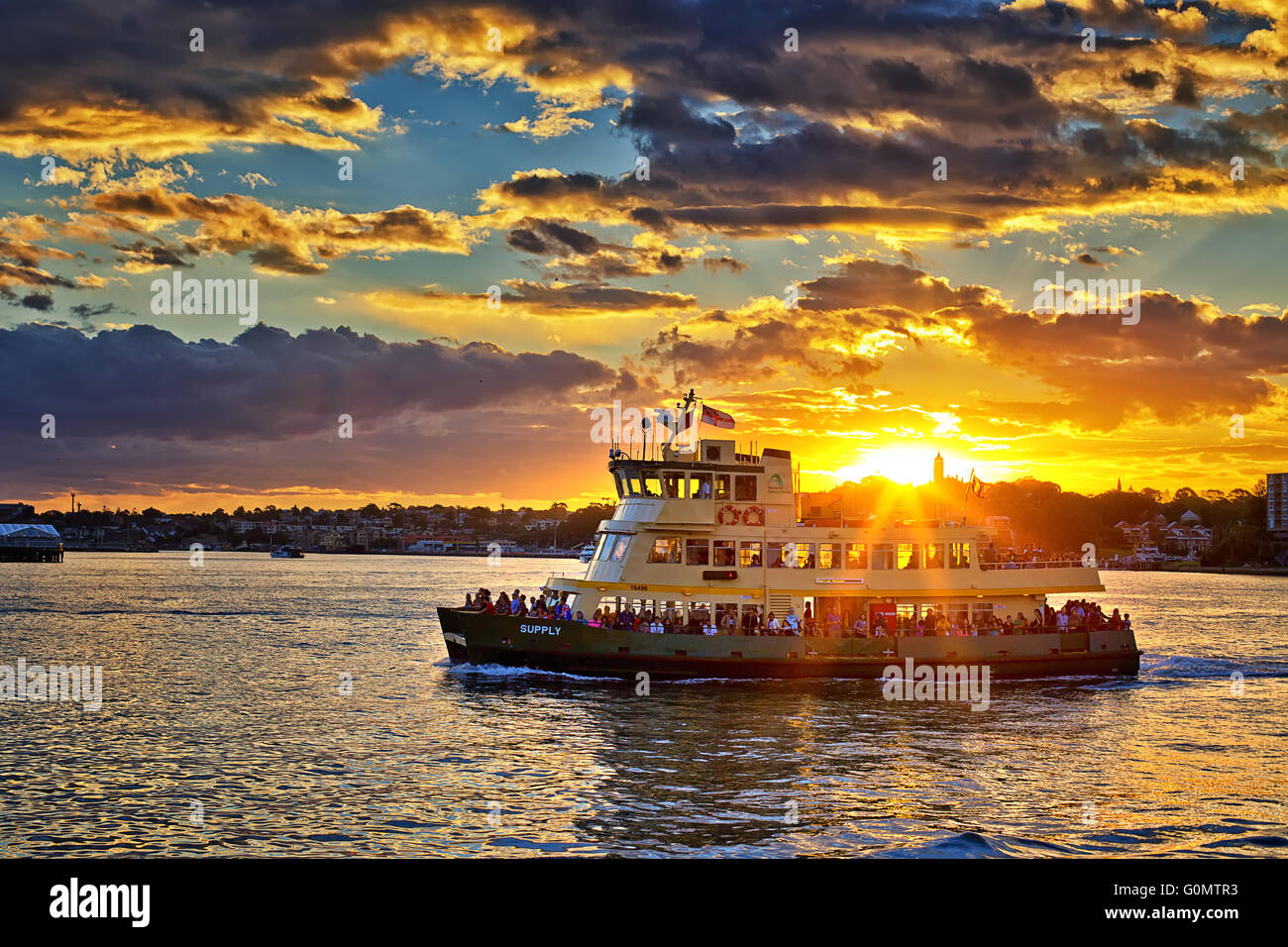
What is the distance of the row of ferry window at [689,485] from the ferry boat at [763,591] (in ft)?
0.17

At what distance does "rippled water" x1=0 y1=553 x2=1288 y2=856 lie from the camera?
20.7m

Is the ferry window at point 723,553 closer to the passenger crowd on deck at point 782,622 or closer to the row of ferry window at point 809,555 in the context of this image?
the row of ferry window at point 809,555

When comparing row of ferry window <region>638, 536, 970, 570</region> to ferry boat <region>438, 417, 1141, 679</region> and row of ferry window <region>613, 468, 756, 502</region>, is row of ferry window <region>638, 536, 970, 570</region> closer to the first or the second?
ferry boat <region>438, 417, 1141, 679</region>

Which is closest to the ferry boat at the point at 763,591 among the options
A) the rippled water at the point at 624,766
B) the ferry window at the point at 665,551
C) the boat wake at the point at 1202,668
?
the ferry window at the point at 665,551

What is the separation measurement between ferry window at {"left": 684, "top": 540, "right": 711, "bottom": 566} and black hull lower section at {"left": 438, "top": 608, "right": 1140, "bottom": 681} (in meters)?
3.54

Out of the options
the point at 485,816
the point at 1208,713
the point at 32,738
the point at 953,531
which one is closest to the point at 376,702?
the point at 32,738

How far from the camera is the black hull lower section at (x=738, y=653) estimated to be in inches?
1626

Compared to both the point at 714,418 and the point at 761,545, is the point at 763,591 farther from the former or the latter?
the point at 714,418

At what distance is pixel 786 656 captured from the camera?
42000 mm

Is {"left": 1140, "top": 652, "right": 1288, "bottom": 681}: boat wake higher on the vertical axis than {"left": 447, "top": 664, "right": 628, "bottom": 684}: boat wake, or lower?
lower

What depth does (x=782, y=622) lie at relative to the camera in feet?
143

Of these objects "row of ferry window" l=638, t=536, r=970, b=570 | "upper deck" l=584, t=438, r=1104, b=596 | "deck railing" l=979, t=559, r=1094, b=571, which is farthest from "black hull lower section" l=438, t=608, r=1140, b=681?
"row of ferry window" l=638, t=536, r=970, b=570
